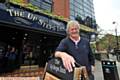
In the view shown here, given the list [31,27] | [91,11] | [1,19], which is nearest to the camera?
[1,19]

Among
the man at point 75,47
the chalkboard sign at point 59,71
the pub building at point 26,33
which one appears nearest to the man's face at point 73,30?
the man at point 75,47

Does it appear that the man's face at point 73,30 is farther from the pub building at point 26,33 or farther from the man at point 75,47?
the pub building at point 26,33

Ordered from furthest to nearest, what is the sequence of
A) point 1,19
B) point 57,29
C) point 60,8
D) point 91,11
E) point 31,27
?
point 91,11 < point 60,8 < point 57,29 < point 31,27 < point 1,19

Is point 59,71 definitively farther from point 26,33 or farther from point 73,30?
point 26,33

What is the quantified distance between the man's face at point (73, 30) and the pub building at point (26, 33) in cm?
805

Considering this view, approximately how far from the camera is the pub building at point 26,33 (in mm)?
11883

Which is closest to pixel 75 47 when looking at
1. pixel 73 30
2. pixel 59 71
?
pixel 73 30

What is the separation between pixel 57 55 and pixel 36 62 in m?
14.1

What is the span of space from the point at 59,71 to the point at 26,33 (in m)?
12.6

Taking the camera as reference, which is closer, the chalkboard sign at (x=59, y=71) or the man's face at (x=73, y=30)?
the chalkboard sign at (x=59, y=71)

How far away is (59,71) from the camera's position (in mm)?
2746

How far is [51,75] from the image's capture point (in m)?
2.80

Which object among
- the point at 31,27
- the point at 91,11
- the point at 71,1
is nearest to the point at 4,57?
the point at 31,27

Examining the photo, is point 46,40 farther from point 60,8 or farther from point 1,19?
point 60,8
